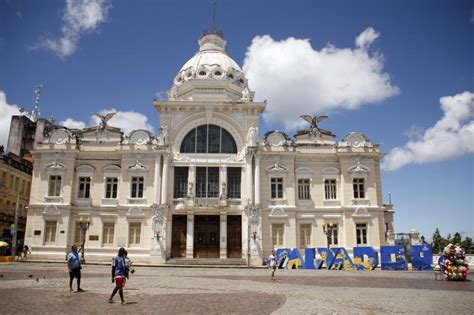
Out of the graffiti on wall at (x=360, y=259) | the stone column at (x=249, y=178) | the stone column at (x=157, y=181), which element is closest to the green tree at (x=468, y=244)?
the graffiti on wall at (x=360, y=259)

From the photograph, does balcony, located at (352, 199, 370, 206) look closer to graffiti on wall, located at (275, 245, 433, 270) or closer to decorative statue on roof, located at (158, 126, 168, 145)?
graffiti on wall, located at (275, 245, 433, 270)

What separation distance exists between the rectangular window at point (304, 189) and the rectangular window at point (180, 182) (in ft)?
36.2

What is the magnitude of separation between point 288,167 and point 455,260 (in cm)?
2007

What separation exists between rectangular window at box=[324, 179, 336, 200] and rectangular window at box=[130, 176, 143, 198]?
17.8 m

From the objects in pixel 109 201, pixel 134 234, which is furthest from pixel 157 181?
pixel 134 234

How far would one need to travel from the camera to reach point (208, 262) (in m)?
35.3

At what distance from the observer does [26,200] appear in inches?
1918

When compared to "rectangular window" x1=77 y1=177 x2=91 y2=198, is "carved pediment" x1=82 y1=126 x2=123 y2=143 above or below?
above

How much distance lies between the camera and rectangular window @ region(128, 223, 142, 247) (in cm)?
3797

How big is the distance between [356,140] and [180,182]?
58.5 ft

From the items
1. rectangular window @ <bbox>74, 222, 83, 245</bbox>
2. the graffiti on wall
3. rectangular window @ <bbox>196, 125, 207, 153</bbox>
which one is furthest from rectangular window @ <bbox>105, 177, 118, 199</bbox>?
the graffiti on wall

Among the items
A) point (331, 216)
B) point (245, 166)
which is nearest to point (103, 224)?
point (245, 166)

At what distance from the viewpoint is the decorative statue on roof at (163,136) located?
39.3 metres

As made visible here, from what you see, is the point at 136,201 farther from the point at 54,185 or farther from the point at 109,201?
the point at 54,185
